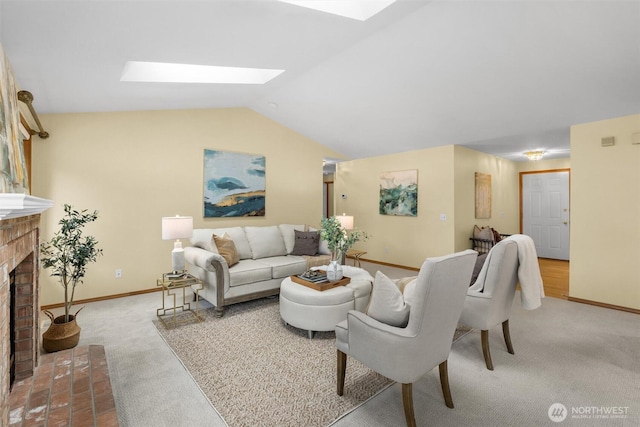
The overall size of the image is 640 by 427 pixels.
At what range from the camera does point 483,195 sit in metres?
5.81

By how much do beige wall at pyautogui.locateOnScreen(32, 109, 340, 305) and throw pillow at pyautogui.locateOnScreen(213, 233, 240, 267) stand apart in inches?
41.1

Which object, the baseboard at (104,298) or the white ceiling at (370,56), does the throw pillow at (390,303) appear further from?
the baseboard at (104,298)

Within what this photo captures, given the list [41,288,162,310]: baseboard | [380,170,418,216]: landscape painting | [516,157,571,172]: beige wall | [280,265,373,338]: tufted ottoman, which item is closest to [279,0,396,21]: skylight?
[280,265,373,338]: tufted ottoman

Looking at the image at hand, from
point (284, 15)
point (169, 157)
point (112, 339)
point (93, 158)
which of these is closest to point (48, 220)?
point (93, 158)

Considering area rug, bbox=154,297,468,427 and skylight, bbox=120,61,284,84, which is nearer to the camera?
area rug, bbox=154,297,468,427

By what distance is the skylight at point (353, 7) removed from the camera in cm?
233

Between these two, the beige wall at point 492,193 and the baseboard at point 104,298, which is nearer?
the baseboard at point 104,298

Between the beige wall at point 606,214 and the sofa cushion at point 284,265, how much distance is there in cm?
370

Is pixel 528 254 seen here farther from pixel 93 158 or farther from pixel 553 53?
pixel 93 158

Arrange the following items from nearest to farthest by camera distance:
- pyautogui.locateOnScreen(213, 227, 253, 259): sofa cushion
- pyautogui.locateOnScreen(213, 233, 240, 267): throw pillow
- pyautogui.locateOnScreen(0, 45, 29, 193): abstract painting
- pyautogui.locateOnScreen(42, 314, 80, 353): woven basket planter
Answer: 1. pyautogui.locateOnScreen(0, 45, 29, 193): abstract painting
2. pyautogui.locateOnScreen(42, 314, 80, 353): woven basket planter
3. pyautogui.locateOnScreen(213, 233, 240, 267): throw pillow
4. pyautogui.locateOnScreen(213, 227, 253, 259): sofa cushion

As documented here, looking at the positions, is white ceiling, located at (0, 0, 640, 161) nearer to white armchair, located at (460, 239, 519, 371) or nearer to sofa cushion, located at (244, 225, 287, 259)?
white armchair, located at (460, 239, 519, 371)

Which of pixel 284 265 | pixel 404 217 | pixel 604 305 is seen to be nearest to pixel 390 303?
pixel 284 265

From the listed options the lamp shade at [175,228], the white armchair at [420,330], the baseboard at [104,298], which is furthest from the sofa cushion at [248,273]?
the white armchair at [420,330]

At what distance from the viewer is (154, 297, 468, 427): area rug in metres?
1.82
